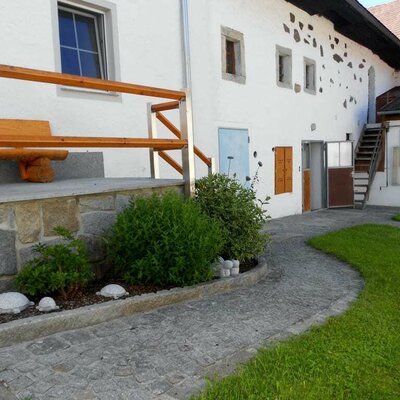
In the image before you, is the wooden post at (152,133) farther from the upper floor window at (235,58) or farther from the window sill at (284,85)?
the window sill at (284,85)

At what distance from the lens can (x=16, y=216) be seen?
311cm

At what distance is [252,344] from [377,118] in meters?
13.9

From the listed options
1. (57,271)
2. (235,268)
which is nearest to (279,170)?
(235,268)

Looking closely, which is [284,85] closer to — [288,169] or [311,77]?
[311,77]

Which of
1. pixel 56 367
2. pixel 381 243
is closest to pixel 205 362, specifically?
pixel 56 367

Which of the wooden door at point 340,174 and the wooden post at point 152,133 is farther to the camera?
the wooden door at point 340,174

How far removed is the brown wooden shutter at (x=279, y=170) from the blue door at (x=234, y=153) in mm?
1246

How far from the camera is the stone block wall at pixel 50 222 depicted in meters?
3.09

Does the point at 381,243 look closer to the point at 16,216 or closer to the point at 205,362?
the point at 205,362

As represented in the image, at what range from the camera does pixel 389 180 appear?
12.9 m

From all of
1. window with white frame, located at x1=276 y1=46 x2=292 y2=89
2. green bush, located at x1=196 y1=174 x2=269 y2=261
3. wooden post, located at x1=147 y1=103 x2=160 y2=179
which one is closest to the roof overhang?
window with white frame, located at x1=276 y1=46 x2=292 y2=89

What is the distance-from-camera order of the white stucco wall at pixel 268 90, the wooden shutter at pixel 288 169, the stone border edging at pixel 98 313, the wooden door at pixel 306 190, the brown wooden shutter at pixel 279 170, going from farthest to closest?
the wooden door at pixel 306 190 < the wooden shutter at pixel 288 169 < the brown wooden shutter at pixel 279 170 < the white stucco wall at pixel 268 90 < the stone border edging at pixel 98 313

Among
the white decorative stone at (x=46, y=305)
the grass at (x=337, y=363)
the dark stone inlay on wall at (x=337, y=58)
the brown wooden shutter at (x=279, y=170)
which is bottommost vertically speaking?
the grass at (x=337, y=363)

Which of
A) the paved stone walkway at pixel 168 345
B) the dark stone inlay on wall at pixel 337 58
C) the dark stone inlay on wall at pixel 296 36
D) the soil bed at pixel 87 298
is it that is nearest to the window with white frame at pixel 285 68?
the dark stone inlay on wall at pixel 296 36
